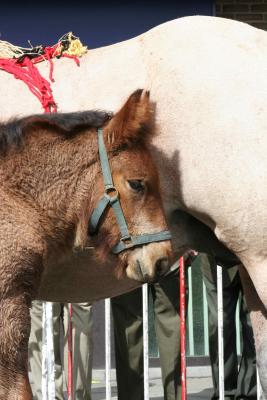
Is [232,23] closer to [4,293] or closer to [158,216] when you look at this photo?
[158,216]

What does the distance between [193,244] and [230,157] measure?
1.98 feet

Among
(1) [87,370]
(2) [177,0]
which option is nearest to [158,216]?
(1) [87,370]

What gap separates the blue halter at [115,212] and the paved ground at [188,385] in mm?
5072

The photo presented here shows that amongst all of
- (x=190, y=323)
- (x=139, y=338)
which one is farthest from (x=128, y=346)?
(x=190, y=323)

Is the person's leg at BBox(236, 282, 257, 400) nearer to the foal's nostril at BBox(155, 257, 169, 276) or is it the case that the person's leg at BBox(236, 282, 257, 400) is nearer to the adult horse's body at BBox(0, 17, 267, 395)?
the adult horse's body at BBox(0, 17, 267, 395)

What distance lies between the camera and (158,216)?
18.4 ft

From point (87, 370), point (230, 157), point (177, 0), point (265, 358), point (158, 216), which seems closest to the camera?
point (158, 216)

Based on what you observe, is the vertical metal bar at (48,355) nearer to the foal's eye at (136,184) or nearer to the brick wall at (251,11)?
the foal's eye at (136,184)

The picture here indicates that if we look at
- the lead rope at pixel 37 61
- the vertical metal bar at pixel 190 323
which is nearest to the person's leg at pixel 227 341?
the vertical metal bar at pixel 190 323

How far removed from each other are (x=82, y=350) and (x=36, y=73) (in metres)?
3.33

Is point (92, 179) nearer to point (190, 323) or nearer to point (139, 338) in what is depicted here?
point (139, 338)

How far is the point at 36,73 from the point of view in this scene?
6.34 meters

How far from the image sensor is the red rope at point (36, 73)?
624cm

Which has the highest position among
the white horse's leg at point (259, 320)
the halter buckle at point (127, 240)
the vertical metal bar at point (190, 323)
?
the vertical metal bar at point (190, 323)
